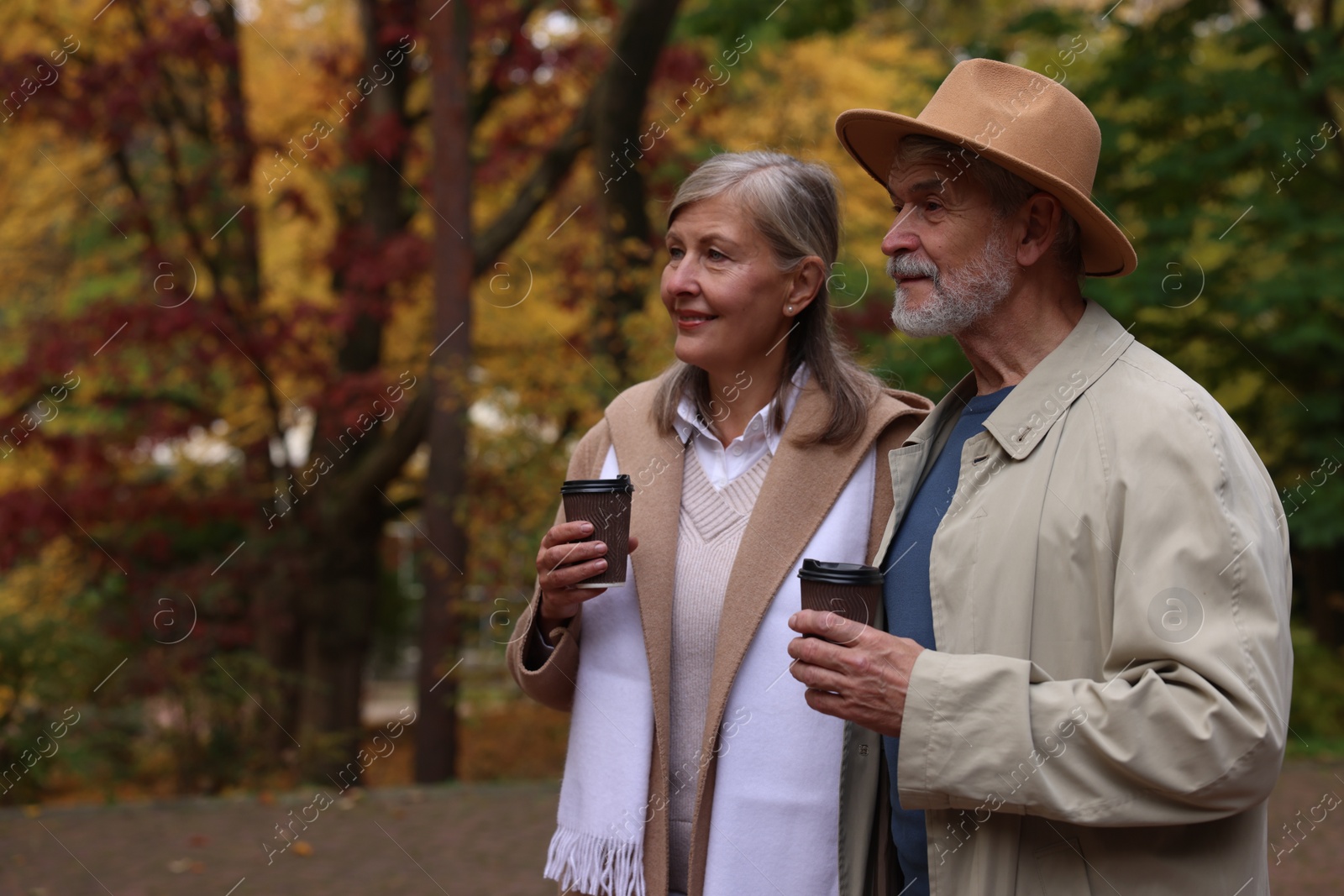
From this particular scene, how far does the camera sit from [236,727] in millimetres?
7914

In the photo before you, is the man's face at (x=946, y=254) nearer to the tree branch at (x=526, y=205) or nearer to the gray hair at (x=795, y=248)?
the gray hair at (x=795, y=248)

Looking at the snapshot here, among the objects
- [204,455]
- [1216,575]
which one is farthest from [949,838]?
[204,455]

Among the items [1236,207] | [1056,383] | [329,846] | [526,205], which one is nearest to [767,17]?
[526,205]

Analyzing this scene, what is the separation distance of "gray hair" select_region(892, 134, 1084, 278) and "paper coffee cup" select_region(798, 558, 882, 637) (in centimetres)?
69

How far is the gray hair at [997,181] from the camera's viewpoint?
222 cm

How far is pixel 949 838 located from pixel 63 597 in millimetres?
10342

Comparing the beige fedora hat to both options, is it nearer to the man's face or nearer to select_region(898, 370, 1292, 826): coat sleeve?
the man's face

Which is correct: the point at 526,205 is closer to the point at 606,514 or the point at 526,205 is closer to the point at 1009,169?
the point at 606,514

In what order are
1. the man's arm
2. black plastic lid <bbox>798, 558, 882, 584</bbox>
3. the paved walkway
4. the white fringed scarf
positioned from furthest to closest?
the paved walkway < the white fringed scarf < black plastic lid <bbox>798, 558, 882, 584</bbox> < the man's arm

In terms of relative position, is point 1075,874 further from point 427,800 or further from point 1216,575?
point 427,800

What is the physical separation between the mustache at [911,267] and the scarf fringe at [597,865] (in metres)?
1.20

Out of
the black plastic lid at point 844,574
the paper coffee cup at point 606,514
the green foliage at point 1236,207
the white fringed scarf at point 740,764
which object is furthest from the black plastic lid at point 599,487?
the green foliage at point 1236,207

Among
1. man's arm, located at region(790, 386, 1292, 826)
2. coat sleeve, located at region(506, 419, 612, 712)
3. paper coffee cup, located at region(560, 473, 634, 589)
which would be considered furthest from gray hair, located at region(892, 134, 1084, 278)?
coat sleeve, located at region(506, 419, 612, 712)

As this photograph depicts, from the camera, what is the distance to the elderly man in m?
1.76
